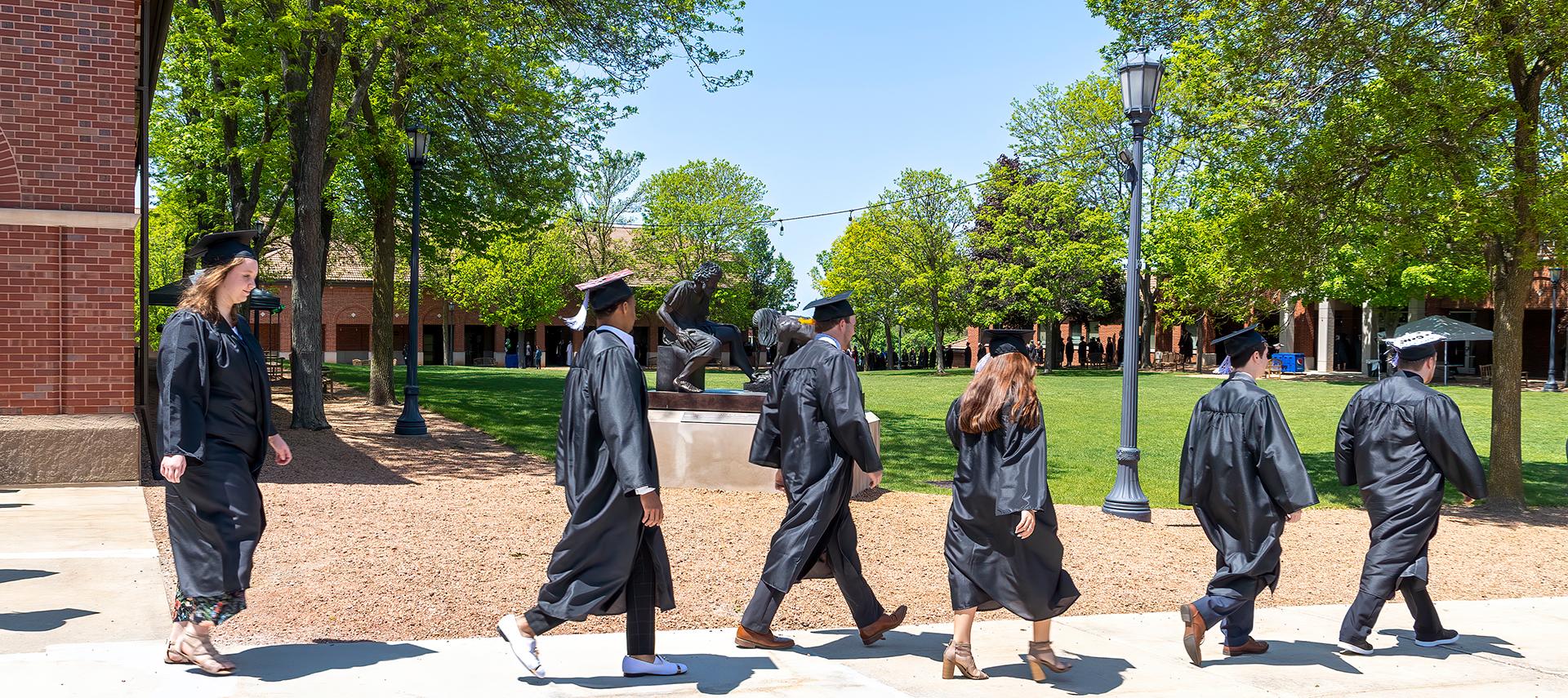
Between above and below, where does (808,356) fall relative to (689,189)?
below

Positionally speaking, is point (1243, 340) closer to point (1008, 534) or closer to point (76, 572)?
point (1008, 534)

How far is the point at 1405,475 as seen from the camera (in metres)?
6.25

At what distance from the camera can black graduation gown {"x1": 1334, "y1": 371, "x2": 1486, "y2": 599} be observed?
6.12 meters

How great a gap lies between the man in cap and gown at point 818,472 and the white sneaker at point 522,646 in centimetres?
114

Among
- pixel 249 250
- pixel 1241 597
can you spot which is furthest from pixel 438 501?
pixel 1241 597

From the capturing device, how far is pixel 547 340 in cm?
7088

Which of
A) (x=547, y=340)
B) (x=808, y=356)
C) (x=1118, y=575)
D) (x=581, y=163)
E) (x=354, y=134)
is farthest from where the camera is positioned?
(x=547, y=340)

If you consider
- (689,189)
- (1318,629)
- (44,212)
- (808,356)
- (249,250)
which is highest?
(689,189)

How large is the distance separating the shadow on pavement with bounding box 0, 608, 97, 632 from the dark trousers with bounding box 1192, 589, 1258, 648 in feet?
18.4

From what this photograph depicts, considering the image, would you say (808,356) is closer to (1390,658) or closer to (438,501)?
(1390,658)

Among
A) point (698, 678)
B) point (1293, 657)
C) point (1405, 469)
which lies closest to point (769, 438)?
point (698, 678)

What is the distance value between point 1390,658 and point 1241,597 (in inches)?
37.0

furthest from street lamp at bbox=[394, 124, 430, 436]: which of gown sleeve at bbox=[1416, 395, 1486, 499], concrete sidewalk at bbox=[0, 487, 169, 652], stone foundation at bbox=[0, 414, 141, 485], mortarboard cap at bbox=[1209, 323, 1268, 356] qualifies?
gown sleeve at bbox=[1416, 395, 1486, 499]

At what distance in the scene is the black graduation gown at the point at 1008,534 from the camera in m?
5.23
